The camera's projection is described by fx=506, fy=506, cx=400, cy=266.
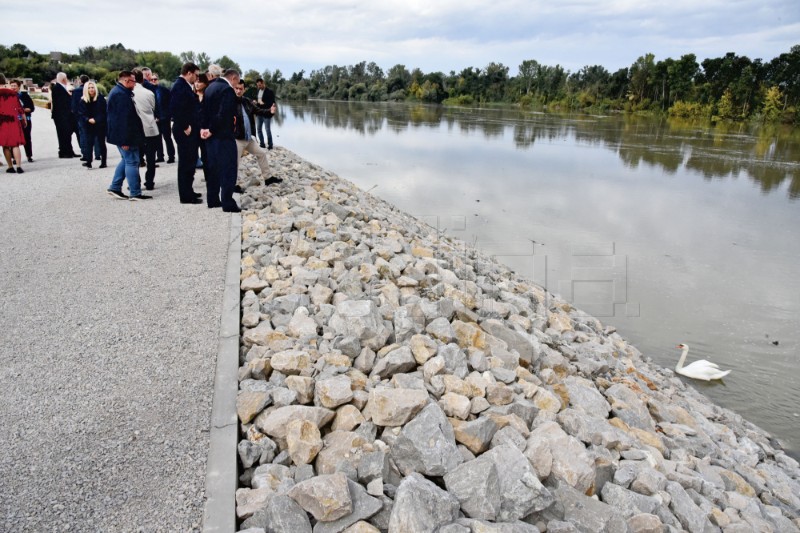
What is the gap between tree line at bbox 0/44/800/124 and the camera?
2007 inches

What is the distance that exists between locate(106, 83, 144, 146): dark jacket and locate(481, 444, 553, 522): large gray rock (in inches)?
254

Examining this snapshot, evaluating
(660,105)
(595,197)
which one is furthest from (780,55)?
(595,197)

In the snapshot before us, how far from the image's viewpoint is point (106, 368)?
3.13 meters

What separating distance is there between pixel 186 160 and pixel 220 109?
1.12 metres

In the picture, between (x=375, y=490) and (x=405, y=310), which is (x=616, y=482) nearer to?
(x=375, y=490)

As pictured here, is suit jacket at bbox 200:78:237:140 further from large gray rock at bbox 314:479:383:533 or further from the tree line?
the tree line

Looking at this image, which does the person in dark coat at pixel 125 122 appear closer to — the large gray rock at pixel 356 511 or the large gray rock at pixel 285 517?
the large gray rock at pixel 285 517

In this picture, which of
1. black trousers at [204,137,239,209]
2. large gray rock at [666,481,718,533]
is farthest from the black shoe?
large gray rock at [666,481,718,533]

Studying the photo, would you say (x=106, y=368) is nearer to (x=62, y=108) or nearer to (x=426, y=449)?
(x=426, y=449)

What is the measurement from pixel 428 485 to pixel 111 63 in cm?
9150

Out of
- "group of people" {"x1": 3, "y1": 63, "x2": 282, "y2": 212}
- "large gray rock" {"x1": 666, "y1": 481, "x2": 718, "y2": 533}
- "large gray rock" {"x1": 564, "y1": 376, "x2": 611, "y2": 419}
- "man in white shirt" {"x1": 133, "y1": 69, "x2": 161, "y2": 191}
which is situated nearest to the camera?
"large gray rock" {"x1": 666, "y1": 481, "x2": 718, "y2": 533}

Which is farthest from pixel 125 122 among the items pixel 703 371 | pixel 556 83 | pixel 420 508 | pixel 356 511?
pixel 556 83

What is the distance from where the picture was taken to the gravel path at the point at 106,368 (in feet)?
7.18

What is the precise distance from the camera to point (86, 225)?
5961 mm
